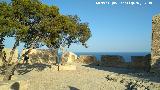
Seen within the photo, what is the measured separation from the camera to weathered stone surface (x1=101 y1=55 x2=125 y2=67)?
111 feet

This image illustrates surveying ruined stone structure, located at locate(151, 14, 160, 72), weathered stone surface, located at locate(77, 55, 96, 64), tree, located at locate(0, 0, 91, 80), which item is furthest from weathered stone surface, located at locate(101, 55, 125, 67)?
tree, located at locate(0, 0, 91, 80)

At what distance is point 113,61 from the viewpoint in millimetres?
34594

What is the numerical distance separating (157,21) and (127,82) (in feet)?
24.6

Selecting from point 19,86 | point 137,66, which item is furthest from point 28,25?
point 137,66

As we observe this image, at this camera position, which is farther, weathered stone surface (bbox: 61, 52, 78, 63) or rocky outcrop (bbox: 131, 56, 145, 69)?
weathered stone surface (bbox: 61, 52, 78, 63)

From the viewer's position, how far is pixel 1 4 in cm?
1947

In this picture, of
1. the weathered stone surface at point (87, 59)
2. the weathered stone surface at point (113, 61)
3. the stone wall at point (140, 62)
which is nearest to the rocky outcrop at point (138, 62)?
the stone wall at point (140, 62)

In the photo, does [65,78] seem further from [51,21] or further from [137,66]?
[137,66]

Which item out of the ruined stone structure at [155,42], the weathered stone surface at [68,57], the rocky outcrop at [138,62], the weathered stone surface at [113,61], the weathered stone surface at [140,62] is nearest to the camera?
the ruined stone structure at [155,42]

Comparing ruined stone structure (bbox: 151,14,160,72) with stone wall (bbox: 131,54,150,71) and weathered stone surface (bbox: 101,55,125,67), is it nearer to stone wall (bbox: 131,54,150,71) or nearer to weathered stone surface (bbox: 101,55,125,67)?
stone wall (bbox: 131,54,150,71)

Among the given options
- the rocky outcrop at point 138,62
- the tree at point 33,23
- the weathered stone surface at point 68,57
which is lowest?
the rocky outcrop at point 138,62

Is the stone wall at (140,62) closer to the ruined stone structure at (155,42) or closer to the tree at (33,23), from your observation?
the ruined stone structure at (155,42)

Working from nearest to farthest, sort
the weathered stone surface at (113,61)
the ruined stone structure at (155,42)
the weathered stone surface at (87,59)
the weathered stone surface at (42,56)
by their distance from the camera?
the ruined stone structure at (155,42)
the weathered stone surface at (113,61)
the weathered stone surface at (87,59)
the weathered stone surface at (42,56)

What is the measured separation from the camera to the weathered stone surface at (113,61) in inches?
1337
